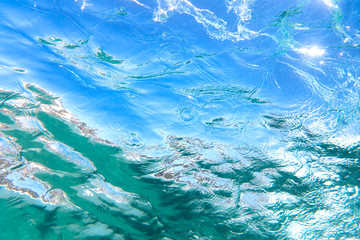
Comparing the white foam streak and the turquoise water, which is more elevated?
the white foam streak

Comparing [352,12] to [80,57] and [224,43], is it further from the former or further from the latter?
[80,57]

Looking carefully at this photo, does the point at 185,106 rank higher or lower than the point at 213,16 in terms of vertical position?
lower

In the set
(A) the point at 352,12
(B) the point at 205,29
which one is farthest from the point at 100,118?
(A) the point at 352,12

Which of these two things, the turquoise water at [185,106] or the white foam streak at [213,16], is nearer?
the white foam streak at [213,16]

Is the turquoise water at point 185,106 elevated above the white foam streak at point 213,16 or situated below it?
below

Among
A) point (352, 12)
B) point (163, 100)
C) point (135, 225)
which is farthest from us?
point (135, 225)

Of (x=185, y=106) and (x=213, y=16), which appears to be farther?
(x=185, y=106)

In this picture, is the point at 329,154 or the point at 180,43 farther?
the point at 329,154

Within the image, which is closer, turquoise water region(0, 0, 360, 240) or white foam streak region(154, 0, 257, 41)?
white foam streak region(154, 0, 257, 41)
